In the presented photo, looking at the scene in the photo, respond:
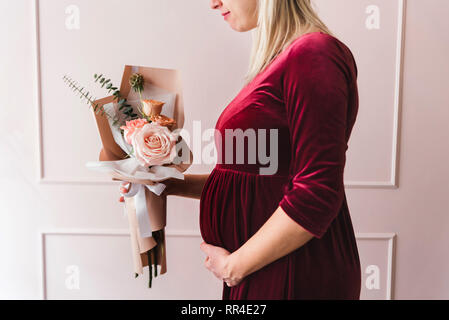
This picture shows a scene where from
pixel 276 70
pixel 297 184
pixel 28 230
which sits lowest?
pixel 28 230

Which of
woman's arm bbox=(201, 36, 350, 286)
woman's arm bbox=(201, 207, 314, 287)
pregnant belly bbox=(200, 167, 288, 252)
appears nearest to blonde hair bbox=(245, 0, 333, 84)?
woman's arm bbox=(201, 36, 350, 286)

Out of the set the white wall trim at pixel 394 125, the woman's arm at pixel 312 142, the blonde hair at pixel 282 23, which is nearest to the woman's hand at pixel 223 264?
the woman's arm at pixel 312 142

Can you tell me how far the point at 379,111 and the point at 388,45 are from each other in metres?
0.28

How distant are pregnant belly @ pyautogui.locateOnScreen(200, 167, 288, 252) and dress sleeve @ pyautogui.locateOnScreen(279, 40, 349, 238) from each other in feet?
0.34

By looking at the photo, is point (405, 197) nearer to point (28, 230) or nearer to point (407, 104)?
point (407, 104)

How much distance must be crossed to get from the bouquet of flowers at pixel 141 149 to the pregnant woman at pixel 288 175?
0.15 meters

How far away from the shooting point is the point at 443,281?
170 cm

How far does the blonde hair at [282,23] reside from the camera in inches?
36.1

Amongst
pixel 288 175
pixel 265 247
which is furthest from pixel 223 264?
pixel 288 175

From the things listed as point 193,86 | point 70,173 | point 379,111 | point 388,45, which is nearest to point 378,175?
point 379,111

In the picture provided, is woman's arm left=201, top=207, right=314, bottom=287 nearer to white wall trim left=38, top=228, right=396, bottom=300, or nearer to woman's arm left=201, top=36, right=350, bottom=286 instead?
woman's arm left=201, top=36, right=350, bottom=286

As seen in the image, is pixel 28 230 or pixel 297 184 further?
pixel 28 230

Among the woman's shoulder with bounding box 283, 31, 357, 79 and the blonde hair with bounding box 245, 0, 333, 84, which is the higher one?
the blonde hair with bounding box 245, 0, 333, 84

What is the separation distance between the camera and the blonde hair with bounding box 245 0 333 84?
0.92 meters
